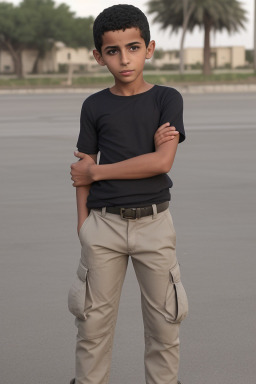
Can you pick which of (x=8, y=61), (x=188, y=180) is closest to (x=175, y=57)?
(x=8, y=61)

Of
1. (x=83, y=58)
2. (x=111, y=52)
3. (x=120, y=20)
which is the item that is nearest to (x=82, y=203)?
(x=111, y=52)

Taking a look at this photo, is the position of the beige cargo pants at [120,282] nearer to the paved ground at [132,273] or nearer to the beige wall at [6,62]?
the paved ground at [132,273]

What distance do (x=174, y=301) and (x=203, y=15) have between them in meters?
84.1

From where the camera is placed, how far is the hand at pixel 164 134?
3.57 m

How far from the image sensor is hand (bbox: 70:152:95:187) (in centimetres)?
367

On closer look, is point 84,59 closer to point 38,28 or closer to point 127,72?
point 38,28

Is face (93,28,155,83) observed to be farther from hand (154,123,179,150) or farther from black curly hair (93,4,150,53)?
hand (154,123,179,150)

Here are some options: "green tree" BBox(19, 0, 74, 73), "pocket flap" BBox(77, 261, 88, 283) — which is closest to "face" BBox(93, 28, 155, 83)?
"pocket flap" BBox(77, 261, 88, 283)

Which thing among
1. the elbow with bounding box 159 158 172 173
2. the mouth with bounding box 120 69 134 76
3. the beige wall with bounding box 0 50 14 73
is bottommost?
the beige wall with bounding box 0 50 14 73

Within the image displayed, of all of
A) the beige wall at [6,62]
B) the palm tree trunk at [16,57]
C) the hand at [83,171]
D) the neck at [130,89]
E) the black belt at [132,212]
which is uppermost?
the neck at [130,89]

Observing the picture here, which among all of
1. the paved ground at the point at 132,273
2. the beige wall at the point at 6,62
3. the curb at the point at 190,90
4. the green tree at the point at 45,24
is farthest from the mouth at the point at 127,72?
the beige wall at the point at 6,62

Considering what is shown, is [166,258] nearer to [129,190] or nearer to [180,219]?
[129,190]

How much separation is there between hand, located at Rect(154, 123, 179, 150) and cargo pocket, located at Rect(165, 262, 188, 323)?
0.51 m

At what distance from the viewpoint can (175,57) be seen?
161625 mm
